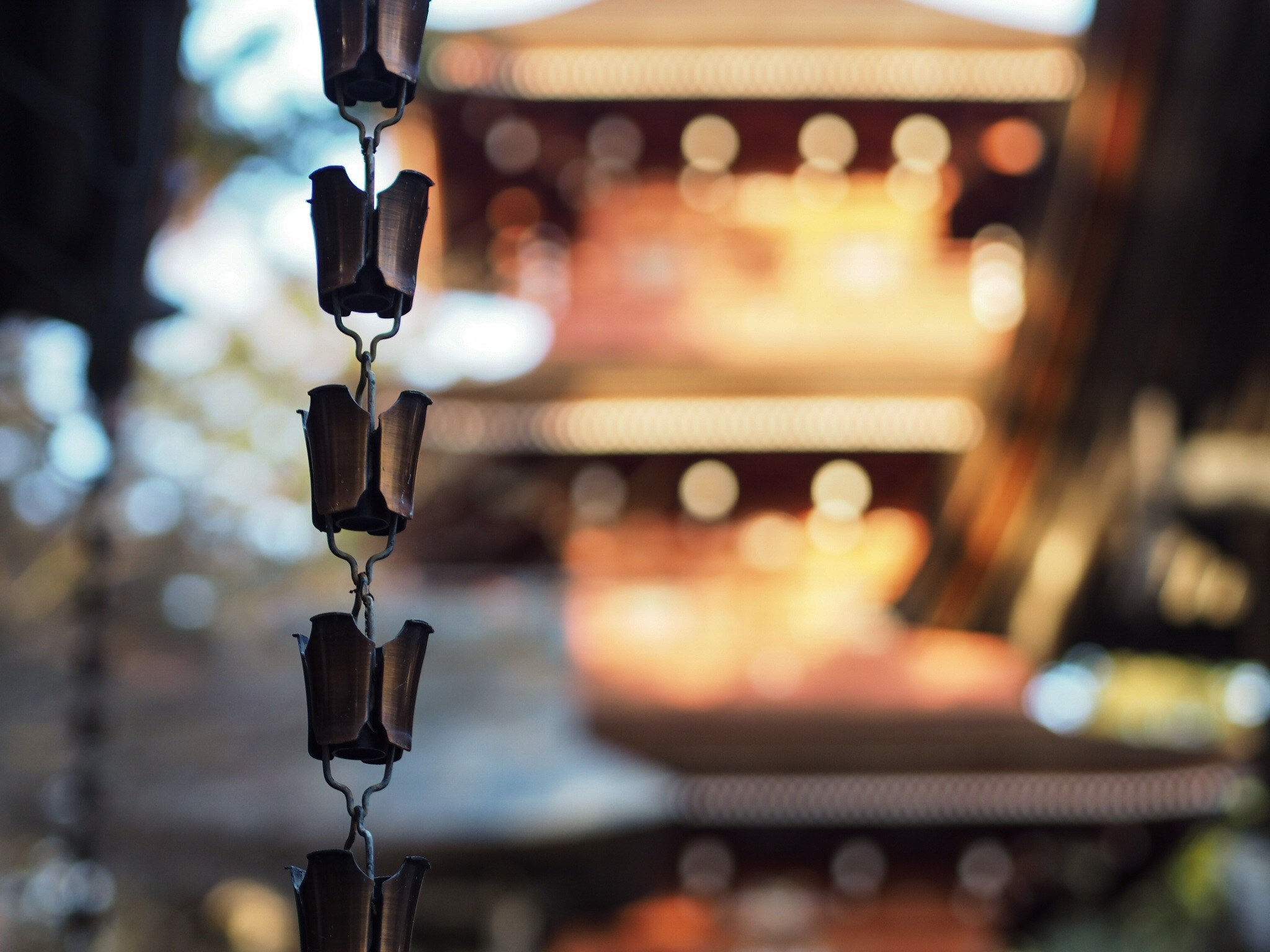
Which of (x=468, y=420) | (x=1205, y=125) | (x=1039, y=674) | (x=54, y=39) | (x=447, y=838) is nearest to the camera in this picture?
(x=54, y=39)

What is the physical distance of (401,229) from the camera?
969mm

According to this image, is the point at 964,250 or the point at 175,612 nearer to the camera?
the point at 175,612

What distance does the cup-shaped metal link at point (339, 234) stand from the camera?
0.95m

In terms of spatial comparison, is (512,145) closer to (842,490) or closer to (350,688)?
(842,490)

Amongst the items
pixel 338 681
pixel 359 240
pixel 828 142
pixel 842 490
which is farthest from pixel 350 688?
pixel 828 142

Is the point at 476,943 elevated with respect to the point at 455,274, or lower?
lower

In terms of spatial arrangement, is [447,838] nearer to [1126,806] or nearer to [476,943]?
[476,943]

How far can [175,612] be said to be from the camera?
632 cm

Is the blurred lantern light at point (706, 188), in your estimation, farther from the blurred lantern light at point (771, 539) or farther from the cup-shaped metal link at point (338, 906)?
the cup-shaped metal link at point (338, 906)

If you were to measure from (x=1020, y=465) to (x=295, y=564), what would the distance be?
432cm

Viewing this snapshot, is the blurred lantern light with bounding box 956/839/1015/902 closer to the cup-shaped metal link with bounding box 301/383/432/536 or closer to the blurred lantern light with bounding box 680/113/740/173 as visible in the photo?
the blurred lantern light with bounding box 680/113/740/173

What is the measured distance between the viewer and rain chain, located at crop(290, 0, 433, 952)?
930 mm

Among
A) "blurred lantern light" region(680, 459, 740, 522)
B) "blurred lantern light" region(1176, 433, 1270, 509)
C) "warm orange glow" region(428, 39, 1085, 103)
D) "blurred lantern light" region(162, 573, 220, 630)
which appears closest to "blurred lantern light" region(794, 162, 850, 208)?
"warm orange glow" region(428, 39, 1085, 103)

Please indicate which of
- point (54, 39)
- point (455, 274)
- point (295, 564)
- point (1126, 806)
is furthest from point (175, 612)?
point (1126, 806)
